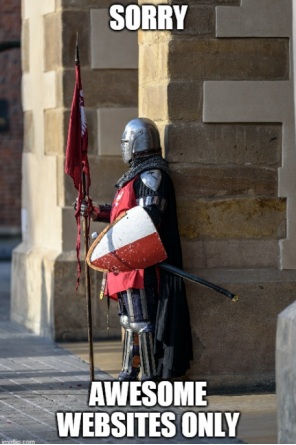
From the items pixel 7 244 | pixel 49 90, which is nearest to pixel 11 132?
pixel 7 244

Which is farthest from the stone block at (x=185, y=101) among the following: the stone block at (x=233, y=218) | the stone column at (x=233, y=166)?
the stone block at (x=233, y=218)

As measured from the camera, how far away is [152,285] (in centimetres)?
1047

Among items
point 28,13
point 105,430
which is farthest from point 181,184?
point 28,13

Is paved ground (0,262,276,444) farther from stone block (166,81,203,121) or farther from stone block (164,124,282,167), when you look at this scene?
stone block (166,81,203,121)

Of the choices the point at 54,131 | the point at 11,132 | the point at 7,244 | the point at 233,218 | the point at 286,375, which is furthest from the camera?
the point at 11,132

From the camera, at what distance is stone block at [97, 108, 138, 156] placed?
45.7 ft

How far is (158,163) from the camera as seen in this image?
10.5m

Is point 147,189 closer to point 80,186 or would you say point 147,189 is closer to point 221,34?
point 80,186

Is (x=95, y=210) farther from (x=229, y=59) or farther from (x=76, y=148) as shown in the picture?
(x=229, y=59)

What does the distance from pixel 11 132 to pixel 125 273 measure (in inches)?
620

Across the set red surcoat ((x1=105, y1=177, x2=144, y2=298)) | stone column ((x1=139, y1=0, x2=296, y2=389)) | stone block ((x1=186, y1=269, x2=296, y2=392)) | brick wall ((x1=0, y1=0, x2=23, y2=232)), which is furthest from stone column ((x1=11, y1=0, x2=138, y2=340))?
brick wall ((x1=0, y1=0, x2=23, y2=232))

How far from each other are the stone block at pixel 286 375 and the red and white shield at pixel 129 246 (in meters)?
2.21

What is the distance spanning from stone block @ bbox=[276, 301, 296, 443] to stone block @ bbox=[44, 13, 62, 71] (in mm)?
6393

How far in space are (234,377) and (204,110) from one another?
1.81m
